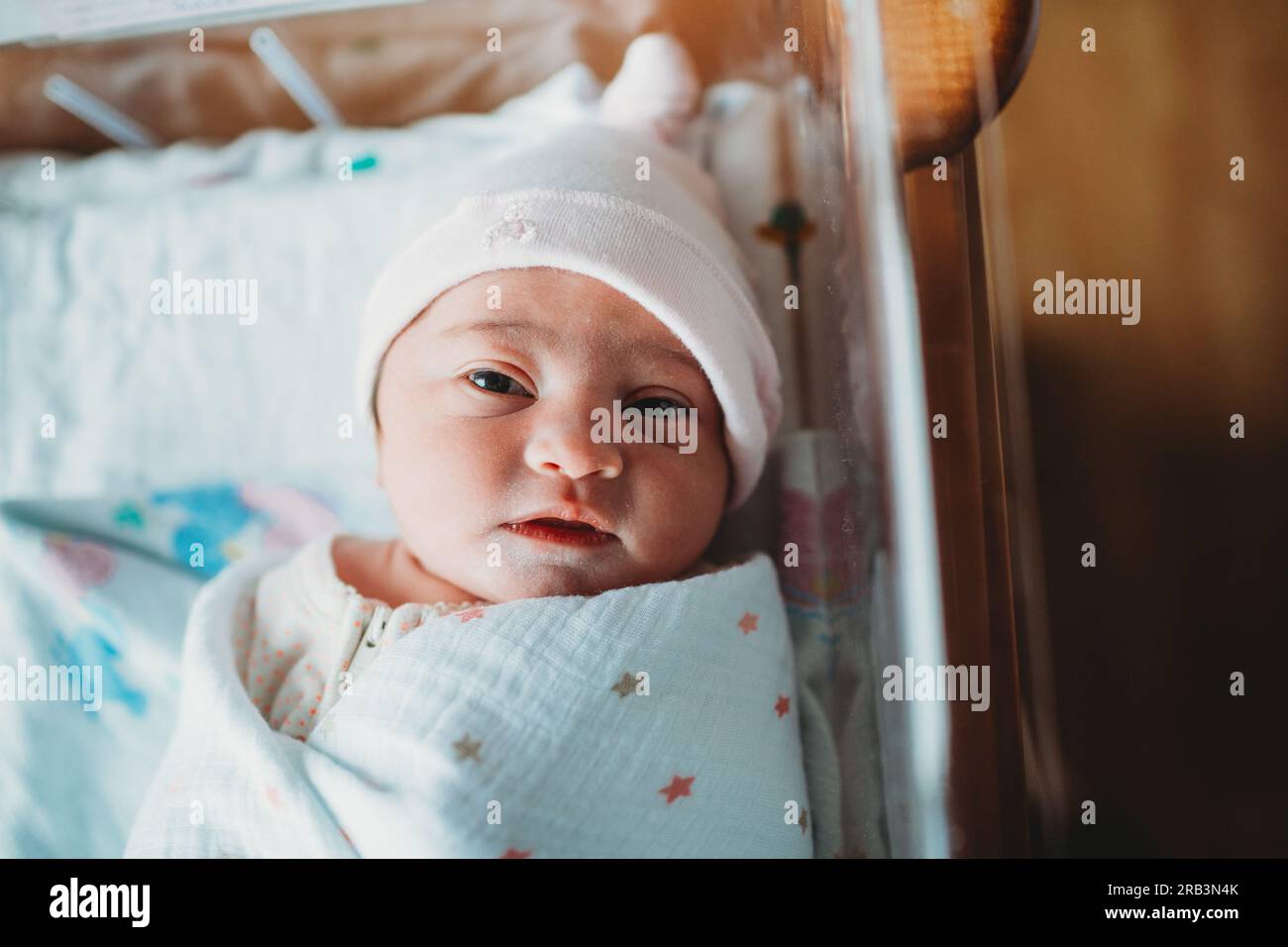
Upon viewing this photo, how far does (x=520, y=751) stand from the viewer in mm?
662

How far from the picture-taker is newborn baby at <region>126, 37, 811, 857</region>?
2.19 ft

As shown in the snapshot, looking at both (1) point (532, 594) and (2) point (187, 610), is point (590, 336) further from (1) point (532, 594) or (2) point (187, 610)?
(2) point (187, 610)

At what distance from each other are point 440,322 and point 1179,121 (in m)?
0.85

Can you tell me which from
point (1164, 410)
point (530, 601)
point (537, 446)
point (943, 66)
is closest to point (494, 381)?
point (537, 446)

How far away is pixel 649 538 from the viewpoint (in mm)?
772

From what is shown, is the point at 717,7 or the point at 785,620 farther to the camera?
the point at 717,7

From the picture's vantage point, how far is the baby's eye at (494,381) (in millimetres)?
766

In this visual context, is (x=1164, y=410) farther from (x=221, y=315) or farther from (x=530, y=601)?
(x=221, y=315)

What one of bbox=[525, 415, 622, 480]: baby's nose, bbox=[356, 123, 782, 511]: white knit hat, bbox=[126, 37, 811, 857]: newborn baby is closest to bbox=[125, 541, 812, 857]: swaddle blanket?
bbox=[126, 37, 811, 857]: newborn baby

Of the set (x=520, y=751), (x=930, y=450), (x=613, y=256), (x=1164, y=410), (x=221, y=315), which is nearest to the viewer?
(x=930, y=450)

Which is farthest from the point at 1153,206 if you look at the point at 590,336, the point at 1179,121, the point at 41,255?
the point at 41,255

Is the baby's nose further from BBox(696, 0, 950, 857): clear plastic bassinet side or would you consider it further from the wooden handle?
the wooden handle

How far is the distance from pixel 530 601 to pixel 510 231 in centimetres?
32
